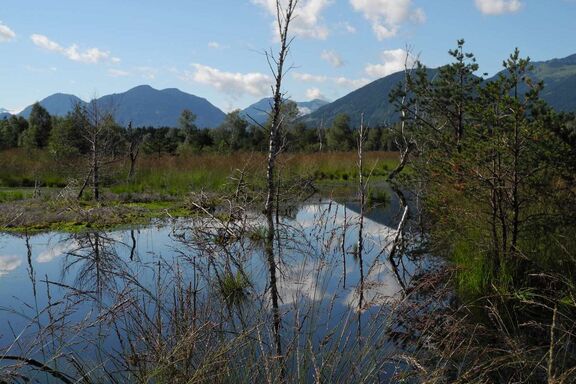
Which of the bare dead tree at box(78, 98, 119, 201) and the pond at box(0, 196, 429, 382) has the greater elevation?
the bare dead tree at box(78, 98, 119, 201)

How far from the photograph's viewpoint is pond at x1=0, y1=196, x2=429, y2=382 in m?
3.24

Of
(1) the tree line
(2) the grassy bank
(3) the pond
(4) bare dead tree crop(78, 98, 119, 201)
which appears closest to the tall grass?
(2) the grassy bank

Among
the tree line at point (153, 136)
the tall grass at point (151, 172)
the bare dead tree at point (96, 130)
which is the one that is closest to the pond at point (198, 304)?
the bare dead tree at point (96, 130)

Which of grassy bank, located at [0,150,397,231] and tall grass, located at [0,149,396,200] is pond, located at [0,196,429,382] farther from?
tall grass, located at [0,149,396,200]

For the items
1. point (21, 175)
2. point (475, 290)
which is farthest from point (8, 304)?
point (21, 175)

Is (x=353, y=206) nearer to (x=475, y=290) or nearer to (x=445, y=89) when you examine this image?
(x=445, y=89)

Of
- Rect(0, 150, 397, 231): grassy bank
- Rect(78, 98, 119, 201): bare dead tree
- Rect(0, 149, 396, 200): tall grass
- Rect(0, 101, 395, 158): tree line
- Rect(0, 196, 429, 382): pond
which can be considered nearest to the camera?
Rect(0, 196, 429, 382): pond

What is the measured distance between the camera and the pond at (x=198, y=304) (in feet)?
10.6

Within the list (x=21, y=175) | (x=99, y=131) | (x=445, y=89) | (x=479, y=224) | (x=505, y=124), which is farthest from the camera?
(x=21, y=175)

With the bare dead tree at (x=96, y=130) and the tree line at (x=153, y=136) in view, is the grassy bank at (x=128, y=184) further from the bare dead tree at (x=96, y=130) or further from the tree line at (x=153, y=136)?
the tree line at (x=153, y=136)

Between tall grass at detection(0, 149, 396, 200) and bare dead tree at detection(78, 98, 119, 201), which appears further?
tall grass at detection(0, 149, 396, 200)

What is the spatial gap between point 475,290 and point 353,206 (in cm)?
1044

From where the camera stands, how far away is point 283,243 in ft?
35.2

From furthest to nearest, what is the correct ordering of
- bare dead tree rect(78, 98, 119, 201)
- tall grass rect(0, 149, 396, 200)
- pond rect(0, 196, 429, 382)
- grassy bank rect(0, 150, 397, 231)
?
1. tall grass rect(0, 149, 396, 200)
2. bare dead tree rect(78, 98, 119, 201)
3. grassy bank rect(0, 150, 397, 231)
4. pond rect(0, 196, 429, 382)
